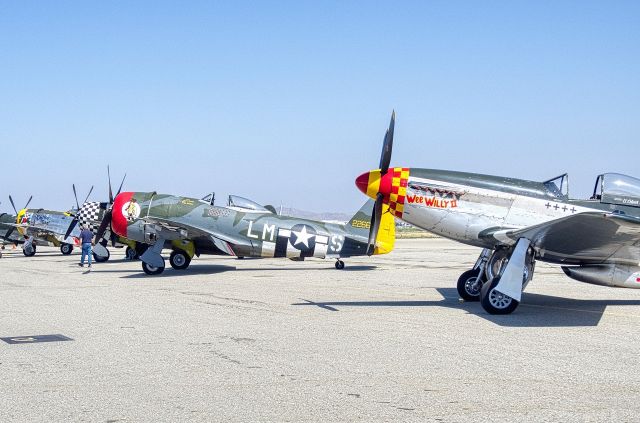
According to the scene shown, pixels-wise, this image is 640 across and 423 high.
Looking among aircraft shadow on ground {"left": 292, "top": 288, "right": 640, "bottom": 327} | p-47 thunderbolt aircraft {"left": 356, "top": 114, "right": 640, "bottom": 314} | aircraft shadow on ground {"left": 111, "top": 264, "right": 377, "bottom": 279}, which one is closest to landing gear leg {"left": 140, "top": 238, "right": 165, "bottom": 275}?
aircraft shadow on ground {"left": 111, "top": 264, "right": 377, "bottom": 279}

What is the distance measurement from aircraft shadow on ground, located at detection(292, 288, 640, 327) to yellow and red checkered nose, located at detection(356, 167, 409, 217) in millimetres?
1918

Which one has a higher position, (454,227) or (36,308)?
(454,227)

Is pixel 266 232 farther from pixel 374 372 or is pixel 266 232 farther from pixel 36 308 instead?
pixel 374 372

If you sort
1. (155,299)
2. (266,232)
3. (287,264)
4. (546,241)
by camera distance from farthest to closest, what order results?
(287,264)
(266,232)
(155,299)
(546,241)

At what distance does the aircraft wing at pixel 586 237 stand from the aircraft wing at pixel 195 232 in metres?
10.6

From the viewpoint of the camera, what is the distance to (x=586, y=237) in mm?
10352

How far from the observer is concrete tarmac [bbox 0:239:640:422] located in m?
5.09

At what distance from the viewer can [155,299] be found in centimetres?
1287

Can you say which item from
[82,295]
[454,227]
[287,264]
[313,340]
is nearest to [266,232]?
[287,264]

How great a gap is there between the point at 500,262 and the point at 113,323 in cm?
675

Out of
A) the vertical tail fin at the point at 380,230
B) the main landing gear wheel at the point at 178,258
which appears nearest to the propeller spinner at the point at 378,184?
the vertical tail fin at the point at 380,230

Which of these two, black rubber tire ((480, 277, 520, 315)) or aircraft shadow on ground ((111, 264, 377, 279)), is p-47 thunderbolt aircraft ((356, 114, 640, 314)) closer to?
black rubber tire ((480, 277, 520, 315))

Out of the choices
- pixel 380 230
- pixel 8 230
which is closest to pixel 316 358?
pixel 380 230

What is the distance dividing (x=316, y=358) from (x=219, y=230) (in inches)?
553
